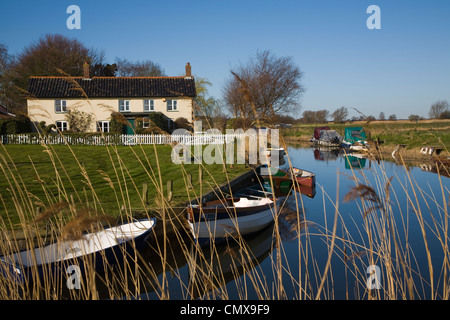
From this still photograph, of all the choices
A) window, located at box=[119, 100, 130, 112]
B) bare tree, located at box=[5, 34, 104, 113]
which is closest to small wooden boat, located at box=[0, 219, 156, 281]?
window, located at box=[119, 100, 130, 112]

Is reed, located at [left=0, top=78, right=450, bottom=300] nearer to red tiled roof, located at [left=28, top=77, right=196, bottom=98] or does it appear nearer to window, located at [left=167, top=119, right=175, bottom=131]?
window, located at [left=167, top=119, right=175, bottom=131]

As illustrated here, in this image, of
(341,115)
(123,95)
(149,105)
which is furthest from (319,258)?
(123,95)

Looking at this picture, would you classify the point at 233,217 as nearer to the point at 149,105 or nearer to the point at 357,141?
the point at 357,141

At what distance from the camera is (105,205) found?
9.62 m

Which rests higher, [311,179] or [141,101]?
[141,101]

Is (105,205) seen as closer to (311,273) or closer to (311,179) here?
(311,273)

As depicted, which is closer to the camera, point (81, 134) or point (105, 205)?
point (105, 205)

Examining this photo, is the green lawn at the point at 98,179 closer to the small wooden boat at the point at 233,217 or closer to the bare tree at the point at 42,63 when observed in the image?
the small wooden boat at the point at 233,217

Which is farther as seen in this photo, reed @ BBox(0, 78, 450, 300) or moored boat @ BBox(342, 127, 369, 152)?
reed @ BBox(0, 78, 450, 300)

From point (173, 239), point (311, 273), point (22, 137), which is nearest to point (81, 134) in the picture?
point (22, 137)

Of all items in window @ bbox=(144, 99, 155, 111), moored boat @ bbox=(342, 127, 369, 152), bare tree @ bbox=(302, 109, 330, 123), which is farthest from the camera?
window @ bbox=(144, 99, 155, 111)

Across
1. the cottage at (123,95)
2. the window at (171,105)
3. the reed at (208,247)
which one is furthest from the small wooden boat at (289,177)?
the window at (171,105)

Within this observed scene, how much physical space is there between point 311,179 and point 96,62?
40709 millimetres
